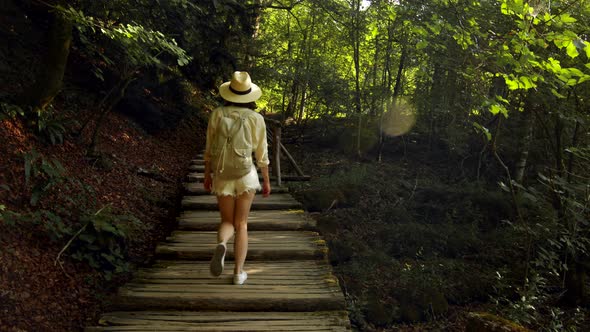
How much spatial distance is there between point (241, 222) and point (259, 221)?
205 centimetres

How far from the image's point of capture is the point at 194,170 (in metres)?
9.73

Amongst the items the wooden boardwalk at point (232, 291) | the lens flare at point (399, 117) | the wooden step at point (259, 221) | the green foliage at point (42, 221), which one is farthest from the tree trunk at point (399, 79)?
the green foliage at point (42, 221)

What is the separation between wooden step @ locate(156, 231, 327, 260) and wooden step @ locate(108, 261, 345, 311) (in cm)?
23

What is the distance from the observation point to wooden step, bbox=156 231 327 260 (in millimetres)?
4781

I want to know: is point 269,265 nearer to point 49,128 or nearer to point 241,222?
point 241,222

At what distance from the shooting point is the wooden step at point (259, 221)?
19.1 feet

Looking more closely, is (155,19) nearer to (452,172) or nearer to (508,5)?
(508,5)

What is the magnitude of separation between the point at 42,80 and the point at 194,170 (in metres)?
3.79

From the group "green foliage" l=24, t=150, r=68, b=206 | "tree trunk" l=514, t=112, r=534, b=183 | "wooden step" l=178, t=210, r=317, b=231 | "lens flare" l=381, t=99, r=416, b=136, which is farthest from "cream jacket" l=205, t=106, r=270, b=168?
"lens flare" l=381, t=99, r=416, b=136

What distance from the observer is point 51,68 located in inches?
267

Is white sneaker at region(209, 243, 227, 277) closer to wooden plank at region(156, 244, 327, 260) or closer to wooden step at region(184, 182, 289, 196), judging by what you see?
wooden plank at region(156, 244, 327, 260)

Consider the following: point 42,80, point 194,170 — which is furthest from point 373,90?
point 42,80

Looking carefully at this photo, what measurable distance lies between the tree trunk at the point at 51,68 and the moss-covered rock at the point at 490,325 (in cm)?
736

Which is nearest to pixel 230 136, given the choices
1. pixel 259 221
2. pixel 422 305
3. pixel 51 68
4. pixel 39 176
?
pixel 259 221
